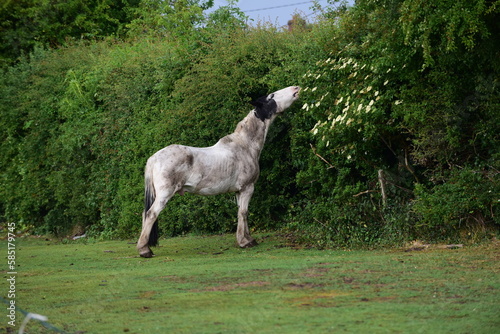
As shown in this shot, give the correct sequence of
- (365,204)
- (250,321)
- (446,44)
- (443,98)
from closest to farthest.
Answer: (250,321) < (446,44) < (443,98) < (365,204)

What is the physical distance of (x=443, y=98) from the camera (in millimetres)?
10766

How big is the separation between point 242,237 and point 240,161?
4.08 ft

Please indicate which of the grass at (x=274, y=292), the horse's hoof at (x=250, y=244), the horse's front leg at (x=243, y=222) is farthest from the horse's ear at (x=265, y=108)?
the grass at (x=274, y=292)

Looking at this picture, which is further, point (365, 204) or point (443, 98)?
point (365, 204)

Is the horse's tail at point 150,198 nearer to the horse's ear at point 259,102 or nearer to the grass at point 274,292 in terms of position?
the grass at point 274,292

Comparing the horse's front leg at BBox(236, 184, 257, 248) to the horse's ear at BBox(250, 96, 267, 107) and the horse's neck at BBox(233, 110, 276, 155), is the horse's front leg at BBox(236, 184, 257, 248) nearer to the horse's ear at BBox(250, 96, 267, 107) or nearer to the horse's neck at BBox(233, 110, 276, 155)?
the horse's neck at BBox(233, 110, 276, 155)

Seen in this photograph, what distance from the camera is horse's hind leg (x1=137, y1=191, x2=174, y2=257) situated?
37.8 feet

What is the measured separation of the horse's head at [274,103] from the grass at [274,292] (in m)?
2.39

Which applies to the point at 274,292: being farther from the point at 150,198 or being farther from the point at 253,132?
the point at 253,132

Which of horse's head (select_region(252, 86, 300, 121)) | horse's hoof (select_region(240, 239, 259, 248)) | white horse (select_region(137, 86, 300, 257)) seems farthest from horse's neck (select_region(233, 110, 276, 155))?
horse's hoof (select_region(240, 239, 259, 248))

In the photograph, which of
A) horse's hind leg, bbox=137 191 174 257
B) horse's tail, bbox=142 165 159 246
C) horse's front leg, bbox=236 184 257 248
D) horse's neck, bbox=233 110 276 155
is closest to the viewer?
horse's hind leg, bbox=137 191 174 257

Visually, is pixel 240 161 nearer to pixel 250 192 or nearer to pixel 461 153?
pixel 250 192

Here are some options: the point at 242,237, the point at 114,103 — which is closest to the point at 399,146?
the point at 242,237

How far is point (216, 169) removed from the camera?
1192 centimetres
